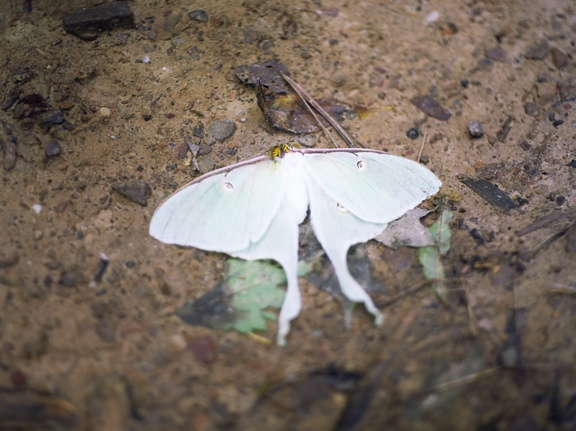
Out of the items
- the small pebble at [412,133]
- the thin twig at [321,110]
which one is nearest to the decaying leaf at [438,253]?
the small pebble at [412,133]

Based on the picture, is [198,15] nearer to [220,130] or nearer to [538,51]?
[220,130]

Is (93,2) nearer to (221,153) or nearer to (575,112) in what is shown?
(221,153)

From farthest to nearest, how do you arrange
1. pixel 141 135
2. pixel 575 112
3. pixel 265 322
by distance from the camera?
1. pixel 575 112
2. pixel 141 135
3. pixel 265 322

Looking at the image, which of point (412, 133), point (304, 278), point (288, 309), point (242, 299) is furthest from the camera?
point (412, 133)

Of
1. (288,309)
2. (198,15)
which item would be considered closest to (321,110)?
(198,15)

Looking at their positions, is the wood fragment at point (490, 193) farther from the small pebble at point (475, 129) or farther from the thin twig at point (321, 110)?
the thin twig at point (321, 110)

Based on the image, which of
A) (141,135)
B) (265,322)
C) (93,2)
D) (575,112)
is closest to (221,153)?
(141,135)
